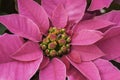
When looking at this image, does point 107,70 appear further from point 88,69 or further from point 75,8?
point 75,8

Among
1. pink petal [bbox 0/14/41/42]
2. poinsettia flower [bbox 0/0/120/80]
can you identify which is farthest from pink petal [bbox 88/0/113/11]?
pink petal [bbox 0/14/41/42]

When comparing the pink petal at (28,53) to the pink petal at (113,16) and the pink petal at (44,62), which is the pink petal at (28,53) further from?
the pink petal at (113,16)

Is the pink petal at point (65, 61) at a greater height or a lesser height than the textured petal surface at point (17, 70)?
greater

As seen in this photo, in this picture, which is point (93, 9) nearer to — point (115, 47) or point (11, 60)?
point (115, 47)

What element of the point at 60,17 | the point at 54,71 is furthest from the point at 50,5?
the point at 54,71

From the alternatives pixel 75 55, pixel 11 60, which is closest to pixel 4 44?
pixel 11 60

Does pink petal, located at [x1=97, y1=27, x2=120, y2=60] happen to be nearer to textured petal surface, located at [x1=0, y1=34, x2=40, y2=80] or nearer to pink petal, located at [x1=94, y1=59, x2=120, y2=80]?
pink petal, located at [x1=94, y1=59, x2=120, y2=80]

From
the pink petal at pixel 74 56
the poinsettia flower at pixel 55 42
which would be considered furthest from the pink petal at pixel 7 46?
the pink petal at pixel 74 56
